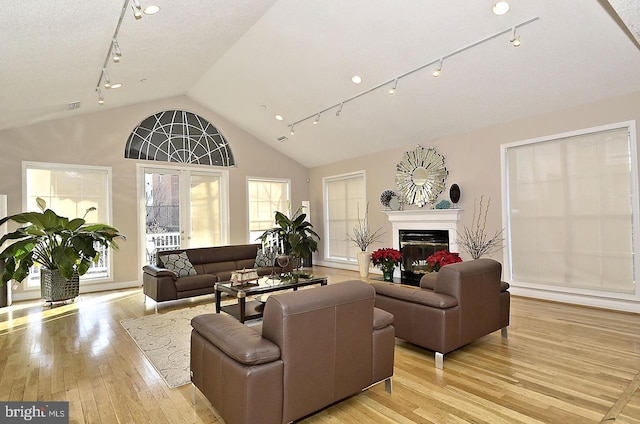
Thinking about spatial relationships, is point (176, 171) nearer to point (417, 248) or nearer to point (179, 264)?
point (179, 264)

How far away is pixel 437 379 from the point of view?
2.69 meters

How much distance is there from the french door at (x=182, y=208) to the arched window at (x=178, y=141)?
28 cm

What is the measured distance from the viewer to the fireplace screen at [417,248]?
21.1 feet

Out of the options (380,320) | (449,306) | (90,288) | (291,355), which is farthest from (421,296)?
(90,288)

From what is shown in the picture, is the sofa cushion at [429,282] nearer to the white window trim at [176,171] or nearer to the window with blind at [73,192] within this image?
the white window trim at [176,171]

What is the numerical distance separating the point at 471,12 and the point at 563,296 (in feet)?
13.0

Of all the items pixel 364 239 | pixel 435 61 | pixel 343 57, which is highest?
pixel 343 57

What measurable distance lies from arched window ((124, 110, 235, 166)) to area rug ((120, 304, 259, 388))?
3.63 m

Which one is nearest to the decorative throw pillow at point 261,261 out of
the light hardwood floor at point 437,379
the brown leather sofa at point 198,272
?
the brown leather sofa at point 198,272

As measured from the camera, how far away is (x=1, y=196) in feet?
17.7

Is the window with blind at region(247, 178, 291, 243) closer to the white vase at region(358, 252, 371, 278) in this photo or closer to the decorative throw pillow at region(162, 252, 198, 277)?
the white vase at region(358, 252, 371, 278)

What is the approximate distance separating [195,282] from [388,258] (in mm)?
3445

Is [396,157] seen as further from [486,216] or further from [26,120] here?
[26,120]

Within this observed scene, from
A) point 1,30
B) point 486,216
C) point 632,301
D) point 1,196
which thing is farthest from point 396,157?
point 1,196
